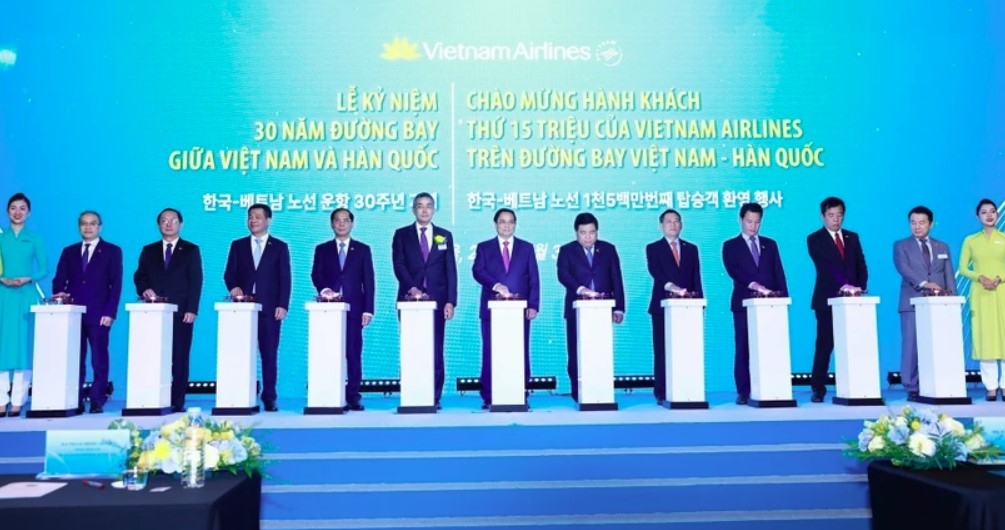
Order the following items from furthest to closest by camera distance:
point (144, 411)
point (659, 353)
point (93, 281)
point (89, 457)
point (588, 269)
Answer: point (659, 353), point (588, 269), point (93, 281), point (144, 411), point (89, 457)

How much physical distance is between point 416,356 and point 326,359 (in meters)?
0.52

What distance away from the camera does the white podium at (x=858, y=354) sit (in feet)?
16.1

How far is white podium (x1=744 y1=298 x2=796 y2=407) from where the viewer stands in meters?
4.87

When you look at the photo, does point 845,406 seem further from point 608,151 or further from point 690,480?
point 608,151

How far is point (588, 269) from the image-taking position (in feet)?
17.8

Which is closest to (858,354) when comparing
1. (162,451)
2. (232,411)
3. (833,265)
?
(833,265)

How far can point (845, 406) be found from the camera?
486cm

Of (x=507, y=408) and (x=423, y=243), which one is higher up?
(x=423, y=243)

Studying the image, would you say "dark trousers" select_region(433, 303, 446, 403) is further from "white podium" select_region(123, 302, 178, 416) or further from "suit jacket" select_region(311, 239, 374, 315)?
"white podium" select_region(123, 302, 178, 416)

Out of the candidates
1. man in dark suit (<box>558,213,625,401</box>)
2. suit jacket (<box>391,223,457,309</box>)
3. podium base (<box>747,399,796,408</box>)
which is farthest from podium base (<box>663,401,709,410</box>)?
suit jacket (<box>391,223,457,309</box>)

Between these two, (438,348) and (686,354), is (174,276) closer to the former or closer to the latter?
(438,348)

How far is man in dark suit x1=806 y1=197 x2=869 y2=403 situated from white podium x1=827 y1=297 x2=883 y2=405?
0.30m

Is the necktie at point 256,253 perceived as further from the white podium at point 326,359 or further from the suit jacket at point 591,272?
the suit jacket at point 591,272

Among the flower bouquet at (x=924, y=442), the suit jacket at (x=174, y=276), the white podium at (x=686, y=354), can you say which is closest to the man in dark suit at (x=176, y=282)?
the suit jacket at (x=174, y=276)
